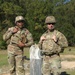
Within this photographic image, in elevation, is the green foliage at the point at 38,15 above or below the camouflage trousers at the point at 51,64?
above

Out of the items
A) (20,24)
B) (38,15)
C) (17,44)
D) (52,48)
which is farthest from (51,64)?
(38,15)

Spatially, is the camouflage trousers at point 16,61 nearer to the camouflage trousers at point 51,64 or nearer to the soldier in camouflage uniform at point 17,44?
the soldier in camouflage uniform at point 17,44

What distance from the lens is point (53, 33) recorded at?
8.18 meters

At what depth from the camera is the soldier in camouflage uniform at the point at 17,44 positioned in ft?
28.7

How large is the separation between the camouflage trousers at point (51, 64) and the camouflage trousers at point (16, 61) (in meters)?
0.84

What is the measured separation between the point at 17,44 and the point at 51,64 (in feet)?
4.13

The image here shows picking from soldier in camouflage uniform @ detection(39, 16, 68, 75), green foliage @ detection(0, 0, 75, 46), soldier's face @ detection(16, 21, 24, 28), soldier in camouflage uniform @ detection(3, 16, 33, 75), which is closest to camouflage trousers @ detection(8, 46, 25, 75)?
soldier in camouflage uniform @ detection(3, 16, 33, 75)

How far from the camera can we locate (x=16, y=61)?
877cm

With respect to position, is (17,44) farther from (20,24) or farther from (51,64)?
(51,64)

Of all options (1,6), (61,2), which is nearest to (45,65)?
(1,6)

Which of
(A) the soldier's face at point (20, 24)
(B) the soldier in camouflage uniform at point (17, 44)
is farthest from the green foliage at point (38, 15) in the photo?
(A) the soldier's face at point (20, 24)

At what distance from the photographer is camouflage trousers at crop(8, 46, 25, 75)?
28.7 ft

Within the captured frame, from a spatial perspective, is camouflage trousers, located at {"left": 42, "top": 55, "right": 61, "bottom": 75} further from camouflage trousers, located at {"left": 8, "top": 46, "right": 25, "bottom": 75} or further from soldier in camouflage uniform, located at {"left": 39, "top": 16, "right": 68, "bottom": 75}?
camouflage trousers, located at {"left": 8, "top": 46, "right": 25, "bottom": 75}

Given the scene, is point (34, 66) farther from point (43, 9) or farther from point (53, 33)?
point (43, 9)
